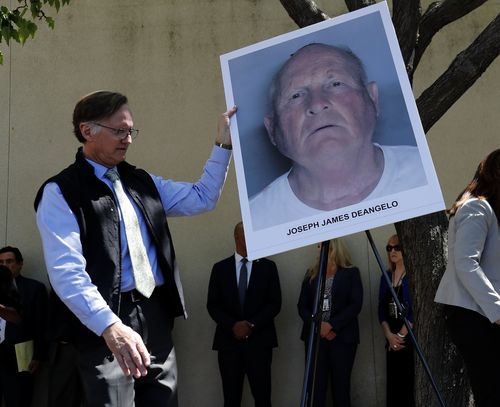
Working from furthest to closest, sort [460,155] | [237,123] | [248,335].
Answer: [460,155]
[248,335]
[237,123]

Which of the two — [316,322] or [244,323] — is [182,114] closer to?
[244,323]

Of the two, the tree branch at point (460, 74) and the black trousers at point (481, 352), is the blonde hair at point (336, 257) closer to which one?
the tree branch at point (460, 74)

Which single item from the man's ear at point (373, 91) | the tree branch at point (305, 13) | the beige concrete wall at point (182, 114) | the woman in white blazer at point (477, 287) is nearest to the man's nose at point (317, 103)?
the man's ear at point (373, 91)

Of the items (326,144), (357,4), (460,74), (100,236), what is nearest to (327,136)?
(326,144)

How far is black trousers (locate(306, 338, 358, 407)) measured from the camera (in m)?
7.57

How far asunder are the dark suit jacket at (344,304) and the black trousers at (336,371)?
4.3 inches

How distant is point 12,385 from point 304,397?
5.20 metres

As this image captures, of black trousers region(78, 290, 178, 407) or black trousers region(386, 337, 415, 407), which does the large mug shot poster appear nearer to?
black trousers region(78, 290, 178, 407)

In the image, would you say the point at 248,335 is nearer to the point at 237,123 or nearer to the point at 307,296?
the point at 307,296

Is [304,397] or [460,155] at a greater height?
[460,155]

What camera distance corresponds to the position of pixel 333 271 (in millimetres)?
7805

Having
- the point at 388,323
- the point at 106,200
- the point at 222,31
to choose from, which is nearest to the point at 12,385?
the point at 388,323

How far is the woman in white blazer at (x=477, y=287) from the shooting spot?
3.99m

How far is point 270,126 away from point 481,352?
1683mm
